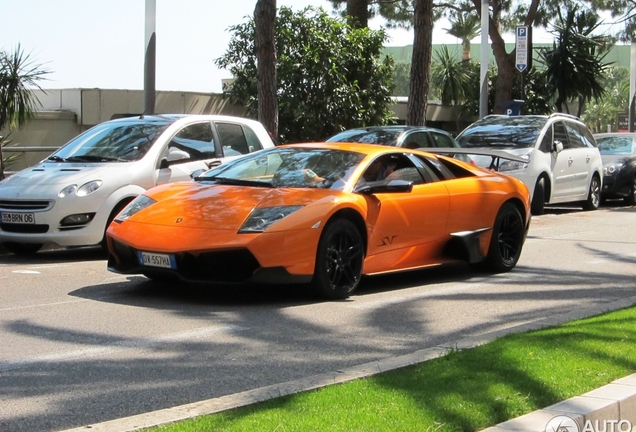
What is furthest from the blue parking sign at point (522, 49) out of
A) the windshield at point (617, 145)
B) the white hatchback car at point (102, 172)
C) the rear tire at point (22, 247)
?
the rear tire at point (22, 247)

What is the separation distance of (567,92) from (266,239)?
3143cm

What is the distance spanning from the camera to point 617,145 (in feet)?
80.1

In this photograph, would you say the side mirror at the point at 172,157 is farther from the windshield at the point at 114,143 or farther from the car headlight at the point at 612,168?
the car headlight at the point at 612,168

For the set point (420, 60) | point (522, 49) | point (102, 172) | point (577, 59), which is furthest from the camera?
point (577, 59)

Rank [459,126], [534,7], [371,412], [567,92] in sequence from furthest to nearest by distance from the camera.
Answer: [459,126] → [567,92] → [534,7] → [371,412]

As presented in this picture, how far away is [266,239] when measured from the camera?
327 inches

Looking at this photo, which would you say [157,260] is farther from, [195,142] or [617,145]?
[617,145]

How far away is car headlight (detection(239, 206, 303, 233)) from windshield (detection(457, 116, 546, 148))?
1085cm

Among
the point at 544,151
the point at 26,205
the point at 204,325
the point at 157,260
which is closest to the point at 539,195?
the point at 544,151

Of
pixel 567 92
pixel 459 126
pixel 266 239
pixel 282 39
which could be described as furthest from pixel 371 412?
pixel 459 126

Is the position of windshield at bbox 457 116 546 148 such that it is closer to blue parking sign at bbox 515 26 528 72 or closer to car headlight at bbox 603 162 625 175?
car headlight at bbox 603 162 625 175

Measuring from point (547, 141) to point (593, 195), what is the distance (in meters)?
2.63

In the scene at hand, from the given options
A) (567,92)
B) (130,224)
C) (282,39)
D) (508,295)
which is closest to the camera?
(130,224)

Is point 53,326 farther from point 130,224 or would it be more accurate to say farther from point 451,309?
point 451,309
